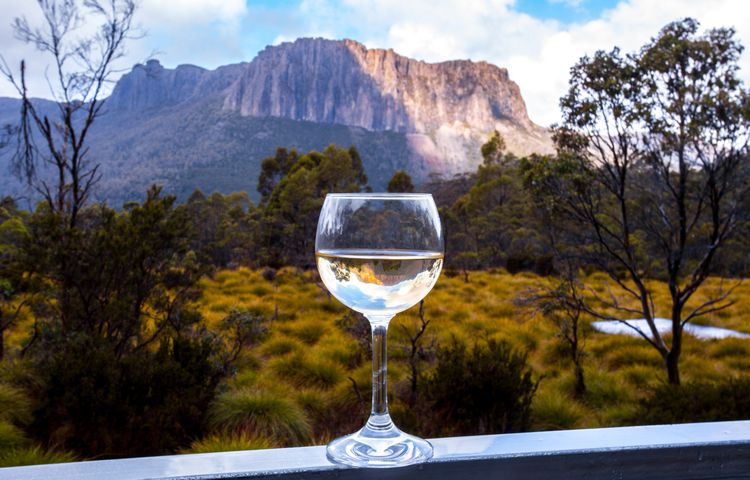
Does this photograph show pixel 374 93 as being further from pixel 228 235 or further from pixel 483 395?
pixel 483 395

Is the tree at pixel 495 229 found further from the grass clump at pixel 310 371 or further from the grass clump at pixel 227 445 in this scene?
the grass clump at pixel 227 445

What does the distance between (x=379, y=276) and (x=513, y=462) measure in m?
0.33

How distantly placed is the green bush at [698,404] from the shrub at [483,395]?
3.38 feet

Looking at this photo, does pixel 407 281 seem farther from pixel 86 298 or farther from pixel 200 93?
pixel 200 93

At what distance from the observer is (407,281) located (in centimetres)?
87

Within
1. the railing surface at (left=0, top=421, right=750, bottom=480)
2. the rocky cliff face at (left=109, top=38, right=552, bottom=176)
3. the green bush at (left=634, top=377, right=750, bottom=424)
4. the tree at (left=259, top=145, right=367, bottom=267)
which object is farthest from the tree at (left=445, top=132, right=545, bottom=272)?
the rocky cliff face at (left=109, top=38, right=552, bottom=176)

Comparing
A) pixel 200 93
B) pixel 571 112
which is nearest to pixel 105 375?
pixel 571 112

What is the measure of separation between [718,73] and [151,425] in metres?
6.23

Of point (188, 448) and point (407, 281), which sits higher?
point (407, 281)

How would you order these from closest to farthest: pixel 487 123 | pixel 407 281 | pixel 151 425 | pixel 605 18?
pixel 407 281 → pixel 151 425 → pixel 605 18 → pixel 487 123

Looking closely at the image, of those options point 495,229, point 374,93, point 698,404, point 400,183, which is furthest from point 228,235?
Answer: point 374,93

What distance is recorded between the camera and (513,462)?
2.02 ft

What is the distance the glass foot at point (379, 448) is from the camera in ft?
2.07

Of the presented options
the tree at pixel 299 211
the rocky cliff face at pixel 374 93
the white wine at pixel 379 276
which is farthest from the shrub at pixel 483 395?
the rocky cliff face at pixel 374 93
